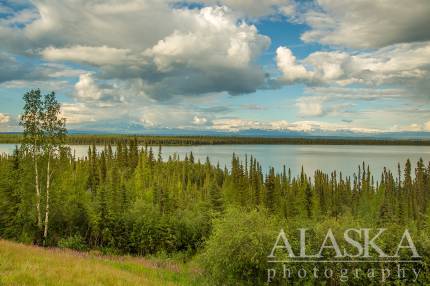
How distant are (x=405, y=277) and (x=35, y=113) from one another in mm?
42793

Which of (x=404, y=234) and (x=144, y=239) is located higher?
(x=404, y=234)

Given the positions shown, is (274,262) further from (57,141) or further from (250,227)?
(57,141)

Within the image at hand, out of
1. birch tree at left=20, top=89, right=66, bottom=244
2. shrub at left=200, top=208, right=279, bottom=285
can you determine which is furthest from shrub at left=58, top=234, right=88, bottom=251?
shrub at left=200, top=208, right=279, bottom=285

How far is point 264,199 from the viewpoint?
308 ft

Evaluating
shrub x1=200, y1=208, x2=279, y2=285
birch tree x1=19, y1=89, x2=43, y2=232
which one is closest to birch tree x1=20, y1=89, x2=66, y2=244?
birch tree x1=19, y1=89, x2=43, y2=232

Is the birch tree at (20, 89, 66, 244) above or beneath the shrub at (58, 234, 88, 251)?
above

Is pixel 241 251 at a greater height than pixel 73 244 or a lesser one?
greater

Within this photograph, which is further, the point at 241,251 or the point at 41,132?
the point at 41,132

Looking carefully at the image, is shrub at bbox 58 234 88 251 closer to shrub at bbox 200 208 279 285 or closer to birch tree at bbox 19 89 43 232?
birch tree at bbox 19 89 43 232

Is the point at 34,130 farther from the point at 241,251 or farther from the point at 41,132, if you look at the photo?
the point at 241,251

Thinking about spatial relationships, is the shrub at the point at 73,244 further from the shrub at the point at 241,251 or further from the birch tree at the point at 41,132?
the shrub at the point at 241,251

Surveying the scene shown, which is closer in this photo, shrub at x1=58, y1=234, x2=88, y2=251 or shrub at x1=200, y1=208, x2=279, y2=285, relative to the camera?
shrub at x1=200, y1=208, x2=279, y2=285

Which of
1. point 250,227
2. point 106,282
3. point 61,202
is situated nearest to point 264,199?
point 61,202

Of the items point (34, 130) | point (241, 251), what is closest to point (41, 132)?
point (34, 130)
